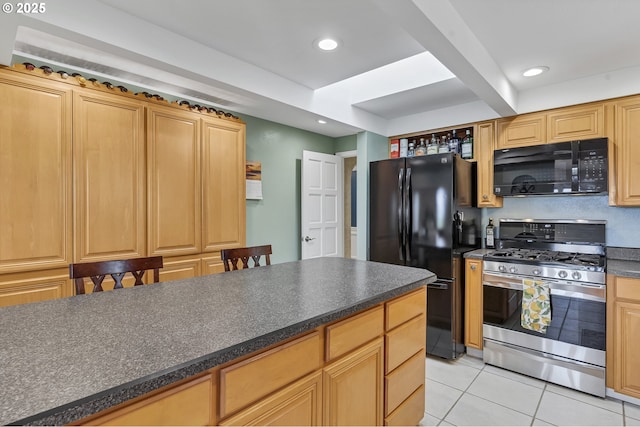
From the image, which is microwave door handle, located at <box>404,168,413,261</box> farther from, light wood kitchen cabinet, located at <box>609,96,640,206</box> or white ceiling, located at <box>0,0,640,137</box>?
light wood kitchen cabinet, located at <box>609,96,640,206</box>

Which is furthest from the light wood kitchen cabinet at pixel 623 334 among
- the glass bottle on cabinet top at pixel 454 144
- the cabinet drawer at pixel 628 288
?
the glass bottle on cabinet top at pixel 454 144

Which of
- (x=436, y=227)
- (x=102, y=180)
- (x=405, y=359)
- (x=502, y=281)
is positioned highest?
(x=102, y=180)

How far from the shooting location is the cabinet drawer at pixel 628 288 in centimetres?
220

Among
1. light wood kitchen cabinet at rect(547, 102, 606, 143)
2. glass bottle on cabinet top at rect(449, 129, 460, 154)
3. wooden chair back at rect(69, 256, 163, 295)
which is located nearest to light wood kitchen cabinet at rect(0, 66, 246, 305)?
wooden chair back at rect(69, 256, 163, 295)

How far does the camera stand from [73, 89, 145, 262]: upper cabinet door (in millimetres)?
2117

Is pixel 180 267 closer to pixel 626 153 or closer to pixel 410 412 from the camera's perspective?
pixel 410 412

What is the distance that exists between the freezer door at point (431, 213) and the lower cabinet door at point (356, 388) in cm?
162

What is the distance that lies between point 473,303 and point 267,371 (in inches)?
97.2

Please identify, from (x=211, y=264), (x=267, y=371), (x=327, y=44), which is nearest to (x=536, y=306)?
(x=267, y=371)

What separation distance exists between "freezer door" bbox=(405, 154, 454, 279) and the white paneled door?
129 centimetres

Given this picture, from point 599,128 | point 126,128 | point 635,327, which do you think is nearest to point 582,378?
point 635,327

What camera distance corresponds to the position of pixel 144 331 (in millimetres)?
1022

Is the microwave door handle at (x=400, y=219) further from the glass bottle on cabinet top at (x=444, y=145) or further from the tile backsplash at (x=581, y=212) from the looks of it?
the tile backsplash at (x=581, y=212)

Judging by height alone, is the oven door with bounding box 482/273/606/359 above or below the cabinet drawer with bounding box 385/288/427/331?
below
